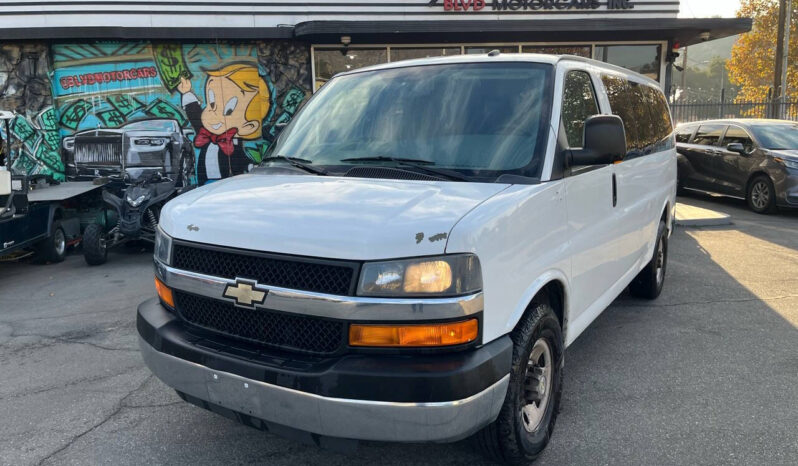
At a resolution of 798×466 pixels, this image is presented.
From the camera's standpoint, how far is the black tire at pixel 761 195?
11.1 metres

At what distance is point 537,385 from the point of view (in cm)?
305

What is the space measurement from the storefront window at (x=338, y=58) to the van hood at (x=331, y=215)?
31.6 feet

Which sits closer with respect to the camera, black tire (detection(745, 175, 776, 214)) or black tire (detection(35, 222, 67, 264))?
black tire (detection(35, 222, 67, 264))

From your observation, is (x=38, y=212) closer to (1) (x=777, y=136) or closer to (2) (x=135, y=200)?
(2) (x=135, y=200)

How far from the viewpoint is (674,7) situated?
12.6 meters

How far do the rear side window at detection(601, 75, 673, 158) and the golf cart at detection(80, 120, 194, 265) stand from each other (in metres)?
6.49

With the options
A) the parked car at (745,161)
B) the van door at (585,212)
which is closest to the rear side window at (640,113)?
the van door at (585,212)

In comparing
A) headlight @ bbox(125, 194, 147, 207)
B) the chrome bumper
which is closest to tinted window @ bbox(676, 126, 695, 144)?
headlight @ bbox(125, 194, 147, 207)

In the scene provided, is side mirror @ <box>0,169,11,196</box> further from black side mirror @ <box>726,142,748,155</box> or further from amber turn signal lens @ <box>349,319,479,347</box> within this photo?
black side mirror @ <box>726,142,748,155</box>

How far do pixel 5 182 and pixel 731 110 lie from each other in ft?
73.5

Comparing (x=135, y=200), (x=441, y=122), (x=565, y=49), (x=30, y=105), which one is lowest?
(x=135, y=200)

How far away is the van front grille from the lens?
249 centimetres

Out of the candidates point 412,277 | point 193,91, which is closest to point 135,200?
point 193,91

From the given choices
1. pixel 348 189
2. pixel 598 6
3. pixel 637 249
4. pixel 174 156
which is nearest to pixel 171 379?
pixel 348 189
